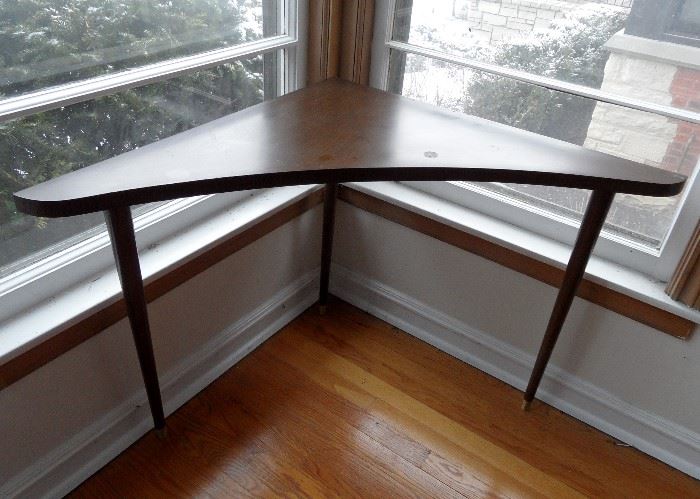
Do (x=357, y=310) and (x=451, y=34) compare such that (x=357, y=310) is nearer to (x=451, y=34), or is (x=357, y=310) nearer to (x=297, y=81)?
(x=297, y=81)

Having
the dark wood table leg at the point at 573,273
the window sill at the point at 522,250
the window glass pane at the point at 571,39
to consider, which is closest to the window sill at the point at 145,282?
the window sill at the point at 522,250

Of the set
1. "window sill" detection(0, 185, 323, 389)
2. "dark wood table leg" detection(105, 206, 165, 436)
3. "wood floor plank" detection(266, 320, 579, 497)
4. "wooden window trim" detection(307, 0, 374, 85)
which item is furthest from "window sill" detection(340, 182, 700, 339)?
"dark wood table leg" detection(105, 206, 165, 436)

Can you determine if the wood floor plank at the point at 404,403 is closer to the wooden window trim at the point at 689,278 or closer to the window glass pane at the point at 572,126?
the wooden window trim at the point at 689,278

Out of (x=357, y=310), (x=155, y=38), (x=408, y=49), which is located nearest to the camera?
(x=155, y=38)

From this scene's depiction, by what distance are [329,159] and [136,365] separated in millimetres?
751

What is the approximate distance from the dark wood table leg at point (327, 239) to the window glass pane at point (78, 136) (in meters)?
0.42

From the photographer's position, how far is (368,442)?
61.3 inches

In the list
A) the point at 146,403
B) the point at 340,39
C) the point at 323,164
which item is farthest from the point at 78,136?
the point at 340,39

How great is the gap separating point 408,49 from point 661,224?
85 cm

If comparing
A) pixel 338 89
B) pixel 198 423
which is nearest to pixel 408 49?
pixel 338 89

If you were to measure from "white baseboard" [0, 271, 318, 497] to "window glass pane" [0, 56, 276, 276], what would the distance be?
1.48 ft

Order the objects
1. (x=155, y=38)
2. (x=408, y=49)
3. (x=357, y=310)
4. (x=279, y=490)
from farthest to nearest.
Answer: (x=357, y=310)
(x=408, y=49)
(x=279, y=490)
(x=155, y=38)

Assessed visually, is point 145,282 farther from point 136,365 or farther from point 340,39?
point 340,39

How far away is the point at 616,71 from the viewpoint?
1380mm
